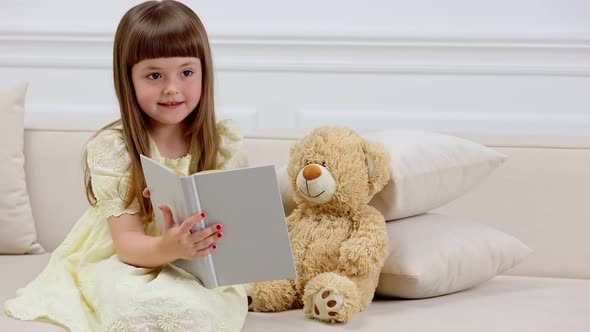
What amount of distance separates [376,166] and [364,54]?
139cm

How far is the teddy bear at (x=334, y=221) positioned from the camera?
5.24 ft

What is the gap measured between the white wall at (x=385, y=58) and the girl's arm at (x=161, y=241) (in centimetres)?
145

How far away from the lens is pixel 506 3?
2.90m

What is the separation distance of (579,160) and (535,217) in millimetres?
159

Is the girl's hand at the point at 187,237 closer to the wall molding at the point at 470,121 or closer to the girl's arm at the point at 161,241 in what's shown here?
the girl's arm at the point at 161,241

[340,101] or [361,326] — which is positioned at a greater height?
[340,101]

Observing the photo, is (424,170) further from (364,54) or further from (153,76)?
(364,54)

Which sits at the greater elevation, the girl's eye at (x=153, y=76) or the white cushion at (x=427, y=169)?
the girl's eye at (x=153, y=76)

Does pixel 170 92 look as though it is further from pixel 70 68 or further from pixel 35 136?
pixel 70 68

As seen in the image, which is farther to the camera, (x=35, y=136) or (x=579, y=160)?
(x=35, y=136)

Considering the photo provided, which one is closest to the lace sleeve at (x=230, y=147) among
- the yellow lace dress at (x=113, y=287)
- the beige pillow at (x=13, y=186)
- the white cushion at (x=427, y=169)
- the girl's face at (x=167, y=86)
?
the yellow lace dress at (x=113, y=287)

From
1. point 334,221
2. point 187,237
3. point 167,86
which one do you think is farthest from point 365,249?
point 167,86

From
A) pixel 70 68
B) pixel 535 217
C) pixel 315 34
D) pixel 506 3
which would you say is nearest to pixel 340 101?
pixel 315 34

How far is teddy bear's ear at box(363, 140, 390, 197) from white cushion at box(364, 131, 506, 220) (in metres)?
0.05
